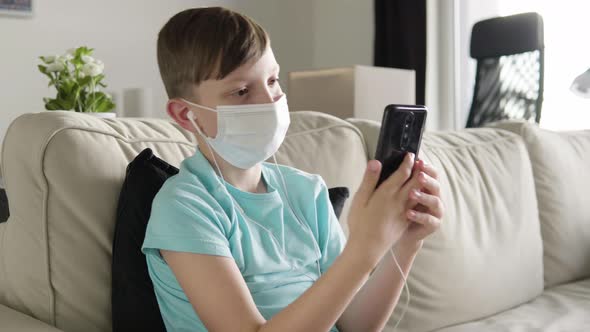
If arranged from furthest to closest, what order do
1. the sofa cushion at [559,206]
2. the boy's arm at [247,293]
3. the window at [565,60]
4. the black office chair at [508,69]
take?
the window at [565,60]
the black office chair at [508,69]
the sofa cushion at [559,206]
the boy's arm at [247,293]

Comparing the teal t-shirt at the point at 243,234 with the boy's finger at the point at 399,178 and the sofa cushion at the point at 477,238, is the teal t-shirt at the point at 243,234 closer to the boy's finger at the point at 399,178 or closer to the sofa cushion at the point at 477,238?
the boy's finger at the point at 399,178

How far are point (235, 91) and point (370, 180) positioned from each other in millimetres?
275

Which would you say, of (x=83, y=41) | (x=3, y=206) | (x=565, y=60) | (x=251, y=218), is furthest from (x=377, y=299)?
(x=83, y=41)

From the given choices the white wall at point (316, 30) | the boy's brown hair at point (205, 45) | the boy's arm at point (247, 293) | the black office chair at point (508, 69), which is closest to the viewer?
the boy's arm at point (247, 293)

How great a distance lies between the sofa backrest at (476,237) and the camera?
5.25 feet

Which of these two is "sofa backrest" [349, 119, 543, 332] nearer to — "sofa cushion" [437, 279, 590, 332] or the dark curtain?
"sofa cushion" [437, 279, 590, 332]

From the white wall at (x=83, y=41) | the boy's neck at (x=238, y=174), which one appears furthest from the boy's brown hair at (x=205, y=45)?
the white wall at (x=83, y=41)

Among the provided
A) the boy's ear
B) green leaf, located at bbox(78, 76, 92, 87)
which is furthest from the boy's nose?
green leaf, located at bbox(78, 76, 92, 87)

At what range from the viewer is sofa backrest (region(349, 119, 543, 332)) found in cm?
160

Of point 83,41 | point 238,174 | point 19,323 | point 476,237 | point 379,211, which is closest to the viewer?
point 379,211

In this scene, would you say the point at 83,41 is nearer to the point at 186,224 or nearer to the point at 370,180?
the point at 186,224

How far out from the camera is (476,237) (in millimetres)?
1739

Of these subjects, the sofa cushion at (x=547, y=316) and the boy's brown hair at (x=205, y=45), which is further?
the sofa cushion at (x=547, y=316)

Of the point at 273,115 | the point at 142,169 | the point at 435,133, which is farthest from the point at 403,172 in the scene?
the point at 435,133
